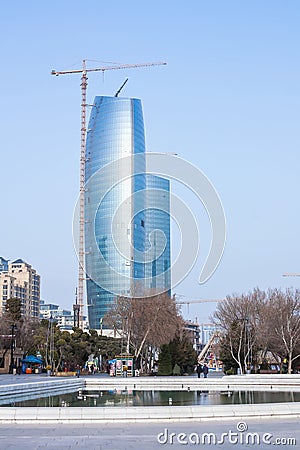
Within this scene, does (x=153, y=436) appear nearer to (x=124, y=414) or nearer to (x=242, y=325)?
(x=124, y=414)

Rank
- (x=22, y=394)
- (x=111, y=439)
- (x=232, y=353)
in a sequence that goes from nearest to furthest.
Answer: (x=111, y=439), (x=22, y=394), (x=232, y=353)

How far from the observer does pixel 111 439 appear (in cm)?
1280

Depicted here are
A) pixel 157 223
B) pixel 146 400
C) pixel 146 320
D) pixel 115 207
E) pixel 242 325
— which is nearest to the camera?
pixel 146 400

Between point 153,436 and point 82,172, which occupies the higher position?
point 82,172

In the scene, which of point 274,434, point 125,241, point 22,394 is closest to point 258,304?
point 22,394

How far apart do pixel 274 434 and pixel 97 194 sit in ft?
380

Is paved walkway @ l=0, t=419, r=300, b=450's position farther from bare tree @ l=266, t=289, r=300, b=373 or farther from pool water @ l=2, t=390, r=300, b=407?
bare tree @ l=266, t=289, r=300, b=373

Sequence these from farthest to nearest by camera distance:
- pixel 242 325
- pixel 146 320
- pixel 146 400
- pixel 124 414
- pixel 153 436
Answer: pixel 146 320, pixel 242 325, pixel 146 400, pixel 124 414, pixel 153 436

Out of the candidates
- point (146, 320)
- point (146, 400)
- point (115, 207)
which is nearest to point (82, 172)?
point (115, 207)

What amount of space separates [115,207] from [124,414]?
109166 millimetres

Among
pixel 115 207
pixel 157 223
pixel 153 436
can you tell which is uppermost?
pixel 115 207

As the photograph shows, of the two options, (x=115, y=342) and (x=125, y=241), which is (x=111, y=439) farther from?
(x=125, y=241)

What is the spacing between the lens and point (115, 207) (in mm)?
124750

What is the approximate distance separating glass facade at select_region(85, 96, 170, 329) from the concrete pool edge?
3950 inches
